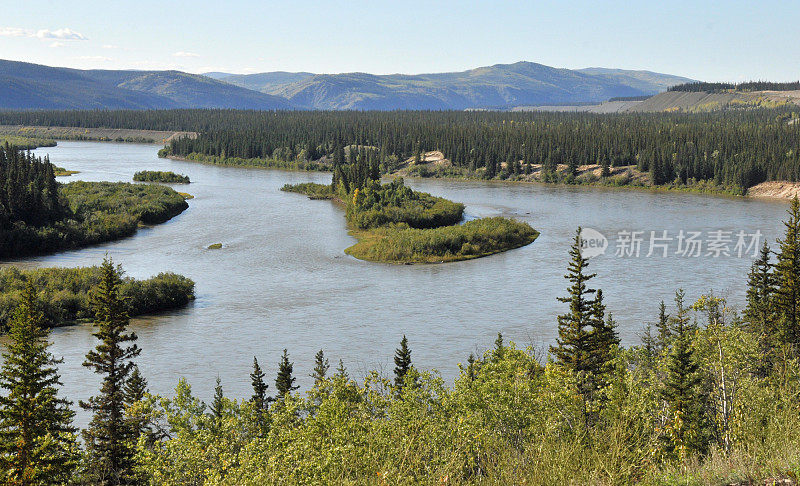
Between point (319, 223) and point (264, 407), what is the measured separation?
232 ft

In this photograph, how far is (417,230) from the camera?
A: 92.6m

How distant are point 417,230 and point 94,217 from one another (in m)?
41.3

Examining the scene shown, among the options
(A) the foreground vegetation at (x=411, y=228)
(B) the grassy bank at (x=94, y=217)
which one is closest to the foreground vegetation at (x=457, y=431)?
(A) the foreground vegetation at (x=411, y=228)

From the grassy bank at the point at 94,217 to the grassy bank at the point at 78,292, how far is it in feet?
65.5

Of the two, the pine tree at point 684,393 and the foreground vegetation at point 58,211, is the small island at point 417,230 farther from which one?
the pine tree at point 684,393

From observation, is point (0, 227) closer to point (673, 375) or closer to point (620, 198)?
point (673, 375)

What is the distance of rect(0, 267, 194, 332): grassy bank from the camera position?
59000 mm

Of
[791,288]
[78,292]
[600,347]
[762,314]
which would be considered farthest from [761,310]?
[78,292]

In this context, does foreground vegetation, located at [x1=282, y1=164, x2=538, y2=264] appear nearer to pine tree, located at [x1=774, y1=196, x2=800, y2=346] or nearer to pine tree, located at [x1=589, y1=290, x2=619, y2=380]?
pine tree, located at [x1=774, y1=196, x2=800, y2=346]

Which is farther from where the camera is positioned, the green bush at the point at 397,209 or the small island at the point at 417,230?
the green bush at the point at 397,209

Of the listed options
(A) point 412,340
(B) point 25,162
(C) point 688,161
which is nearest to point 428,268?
(A) point 412,340

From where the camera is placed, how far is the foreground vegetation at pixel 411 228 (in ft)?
277

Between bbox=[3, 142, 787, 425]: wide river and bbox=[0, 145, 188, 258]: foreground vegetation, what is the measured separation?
2802mm

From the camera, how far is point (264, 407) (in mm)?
37938
